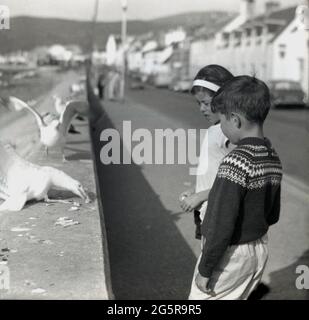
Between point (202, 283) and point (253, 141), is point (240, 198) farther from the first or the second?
point (202, 283)

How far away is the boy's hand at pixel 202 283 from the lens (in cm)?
250

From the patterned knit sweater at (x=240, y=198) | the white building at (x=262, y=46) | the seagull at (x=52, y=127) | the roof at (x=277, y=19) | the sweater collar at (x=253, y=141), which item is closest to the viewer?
the patterned knit sweater at (x=240, y=198)

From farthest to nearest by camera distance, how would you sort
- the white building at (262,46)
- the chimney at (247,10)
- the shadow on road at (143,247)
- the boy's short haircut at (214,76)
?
the chimney at (247,10) < the white building at (262,46) < the shadow on road at (143,247) < the boy's short haircut at (214,76)

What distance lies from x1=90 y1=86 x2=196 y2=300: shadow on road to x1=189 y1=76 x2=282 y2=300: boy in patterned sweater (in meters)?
1.70

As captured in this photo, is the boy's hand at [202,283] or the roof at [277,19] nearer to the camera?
the boy's hand at [202,283]

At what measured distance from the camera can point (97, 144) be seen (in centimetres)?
1238

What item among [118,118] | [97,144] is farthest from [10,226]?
[118,118]

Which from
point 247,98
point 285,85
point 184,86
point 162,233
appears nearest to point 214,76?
point 247,98

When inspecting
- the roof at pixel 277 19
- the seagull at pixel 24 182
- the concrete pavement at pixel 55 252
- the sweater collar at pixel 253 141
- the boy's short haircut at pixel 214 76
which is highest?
the roof at pixel 277 19

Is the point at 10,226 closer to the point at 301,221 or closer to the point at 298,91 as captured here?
the point at 301,221

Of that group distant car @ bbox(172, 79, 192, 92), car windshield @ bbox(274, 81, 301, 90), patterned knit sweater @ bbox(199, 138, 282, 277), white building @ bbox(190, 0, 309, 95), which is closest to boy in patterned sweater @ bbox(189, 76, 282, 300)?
patterned knit sweater @ bbox(199, 138, 282, 277)

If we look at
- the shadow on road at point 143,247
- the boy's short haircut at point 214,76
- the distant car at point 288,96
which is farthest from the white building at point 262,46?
the boy's short haircut at point 214,76

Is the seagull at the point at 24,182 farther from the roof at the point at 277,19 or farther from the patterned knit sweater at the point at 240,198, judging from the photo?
the roof at the point at 277,19

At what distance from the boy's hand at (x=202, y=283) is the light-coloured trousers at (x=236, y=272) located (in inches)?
1.9
